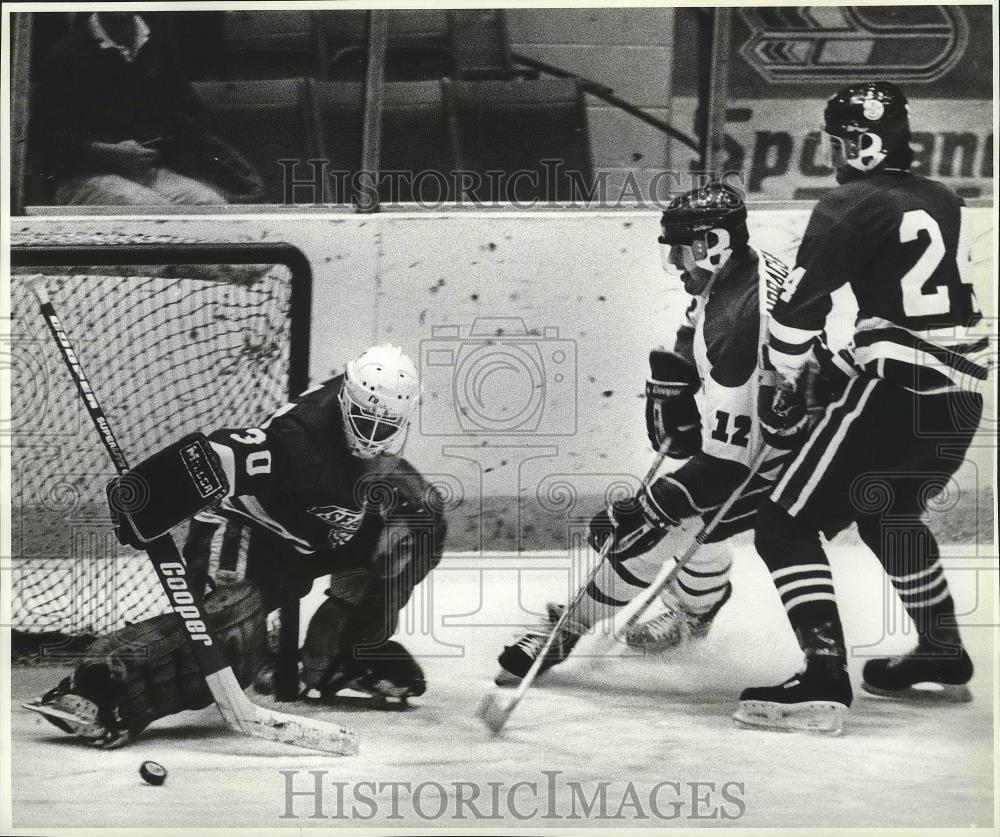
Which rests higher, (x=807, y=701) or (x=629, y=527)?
(x=629, y=527)

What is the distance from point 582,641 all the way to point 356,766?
0.62 metres

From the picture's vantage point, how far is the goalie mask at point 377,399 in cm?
251

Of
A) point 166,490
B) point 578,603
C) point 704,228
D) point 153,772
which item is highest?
point 704,228

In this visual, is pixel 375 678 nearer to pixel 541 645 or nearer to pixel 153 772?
pixel 541 645

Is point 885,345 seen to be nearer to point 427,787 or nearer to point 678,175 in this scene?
point 678,175

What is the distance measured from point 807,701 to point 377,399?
1.25 meters

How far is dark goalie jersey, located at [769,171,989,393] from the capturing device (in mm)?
2527

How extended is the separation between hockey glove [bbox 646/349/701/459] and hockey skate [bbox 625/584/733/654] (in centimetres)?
36

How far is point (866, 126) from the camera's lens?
257 centimetres

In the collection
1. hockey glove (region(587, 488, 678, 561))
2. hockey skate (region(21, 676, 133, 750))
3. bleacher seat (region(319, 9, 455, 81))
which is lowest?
hockey skate (region(21, 676, 133, 750))

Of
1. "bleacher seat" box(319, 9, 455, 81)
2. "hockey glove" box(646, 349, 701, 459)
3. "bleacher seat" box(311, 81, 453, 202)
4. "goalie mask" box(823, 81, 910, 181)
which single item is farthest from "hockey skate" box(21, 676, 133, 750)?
"goalie mask" box(823, 81, 910, 181)

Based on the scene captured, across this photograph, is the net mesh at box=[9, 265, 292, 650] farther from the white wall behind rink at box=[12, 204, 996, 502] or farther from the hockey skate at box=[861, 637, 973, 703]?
the hockey skate at box=[861, 637, 973, 703]

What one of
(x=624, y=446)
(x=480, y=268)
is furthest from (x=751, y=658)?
(x=480, y=268)

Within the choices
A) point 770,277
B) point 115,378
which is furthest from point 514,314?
point 115,378
